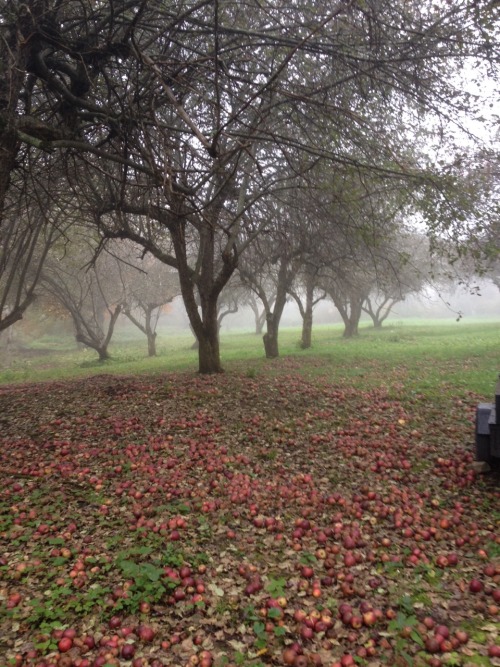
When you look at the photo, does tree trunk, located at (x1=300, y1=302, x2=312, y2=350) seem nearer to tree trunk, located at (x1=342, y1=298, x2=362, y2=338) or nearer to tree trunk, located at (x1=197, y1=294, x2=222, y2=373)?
tree trunk, located at (x1=342, y1=298, x2=362, y2=338)

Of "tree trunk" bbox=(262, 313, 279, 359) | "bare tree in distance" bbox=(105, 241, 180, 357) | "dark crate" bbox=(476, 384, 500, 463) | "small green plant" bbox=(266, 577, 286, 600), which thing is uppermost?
"bare tree in distance" bbox=(105, 241, 180, 357)

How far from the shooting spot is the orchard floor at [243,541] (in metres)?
3.22

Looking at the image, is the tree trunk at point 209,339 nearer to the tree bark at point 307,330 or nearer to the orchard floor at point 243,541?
the orchard floor at point 243,541

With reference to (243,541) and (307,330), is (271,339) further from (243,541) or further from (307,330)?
(243,541)

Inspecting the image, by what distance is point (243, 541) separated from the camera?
181 inches

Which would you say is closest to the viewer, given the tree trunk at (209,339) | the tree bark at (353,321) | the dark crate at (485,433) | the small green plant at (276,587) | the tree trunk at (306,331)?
the small green plant at (276,587)

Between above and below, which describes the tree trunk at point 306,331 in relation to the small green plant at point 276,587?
above

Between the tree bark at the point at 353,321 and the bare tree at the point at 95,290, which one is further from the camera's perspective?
the tree bark at the point at 353,321

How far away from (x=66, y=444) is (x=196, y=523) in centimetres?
293

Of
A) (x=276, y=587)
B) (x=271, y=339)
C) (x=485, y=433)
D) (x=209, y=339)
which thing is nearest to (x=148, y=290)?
(x=271, y=339)

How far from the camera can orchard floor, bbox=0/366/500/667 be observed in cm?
322

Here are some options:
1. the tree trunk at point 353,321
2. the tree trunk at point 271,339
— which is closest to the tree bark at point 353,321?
the tree trunk at point 353,321

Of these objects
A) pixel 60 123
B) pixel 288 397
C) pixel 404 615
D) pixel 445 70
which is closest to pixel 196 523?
pixel 404 615

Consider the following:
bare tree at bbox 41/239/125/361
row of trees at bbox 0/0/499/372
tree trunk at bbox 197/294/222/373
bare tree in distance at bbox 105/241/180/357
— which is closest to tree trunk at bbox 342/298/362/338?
bare tree in distance at bbox 105/241/180/357
